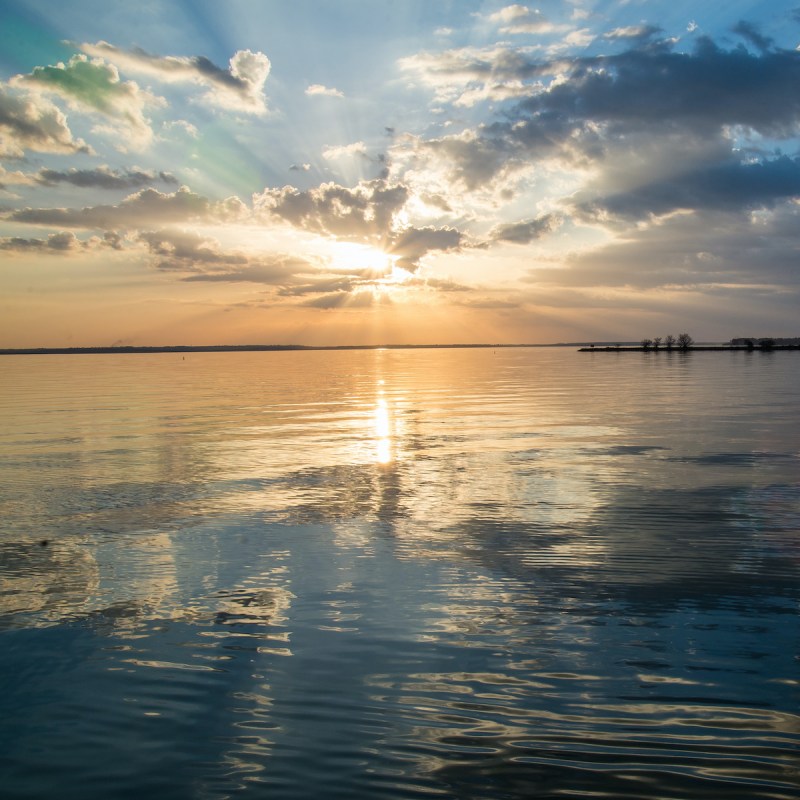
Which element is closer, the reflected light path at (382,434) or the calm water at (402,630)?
the calm water at (402,630)

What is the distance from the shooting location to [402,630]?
9.48m

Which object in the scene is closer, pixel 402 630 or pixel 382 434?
pixel 402 630

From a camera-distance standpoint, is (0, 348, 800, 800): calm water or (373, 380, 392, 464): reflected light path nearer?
(0, 348, 800, 800): calm water

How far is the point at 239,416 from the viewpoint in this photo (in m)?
39.3

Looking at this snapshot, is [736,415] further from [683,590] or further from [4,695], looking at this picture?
[4,695]

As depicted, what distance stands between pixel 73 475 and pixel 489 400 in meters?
32.2

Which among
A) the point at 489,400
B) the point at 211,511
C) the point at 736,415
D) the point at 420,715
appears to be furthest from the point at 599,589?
the point at 489,400

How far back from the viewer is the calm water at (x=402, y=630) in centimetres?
647

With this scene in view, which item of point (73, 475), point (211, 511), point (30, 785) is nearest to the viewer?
point (30, 785)

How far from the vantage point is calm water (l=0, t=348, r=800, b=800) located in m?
6.47

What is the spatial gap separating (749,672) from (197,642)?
260 inches

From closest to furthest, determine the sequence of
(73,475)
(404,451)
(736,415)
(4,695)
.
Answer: (4,695), (73,475), (404,451), (736,415)

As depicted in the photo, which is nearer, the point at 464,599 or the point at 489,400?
the point at 464,599

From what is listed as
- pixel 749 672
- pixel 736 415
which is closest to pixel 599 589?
pixel 749 672
